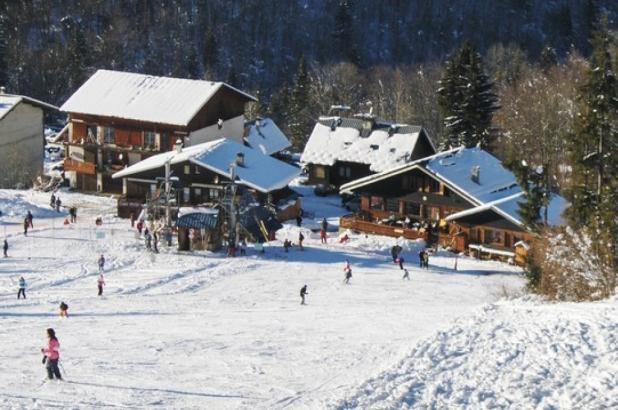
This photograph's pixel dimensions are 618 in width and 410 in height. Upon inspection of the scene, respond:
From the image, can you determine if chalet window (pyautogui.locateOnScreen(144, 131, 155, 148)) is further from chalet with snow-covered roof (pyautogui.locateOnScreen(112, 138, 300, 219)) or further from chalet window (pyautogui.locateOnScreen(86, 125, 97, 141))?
chalet with snow-covered roof (pyautogui.locateOnScreen(112, 138, 300, 219))

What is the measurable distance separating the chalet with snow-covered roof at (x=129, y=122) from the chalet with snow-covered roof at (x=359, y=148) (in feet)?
22.8

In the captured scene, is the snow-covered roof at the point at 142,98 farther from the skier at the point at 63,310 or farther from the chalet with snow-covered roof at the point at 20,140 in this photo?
the skier at the point at 63,310

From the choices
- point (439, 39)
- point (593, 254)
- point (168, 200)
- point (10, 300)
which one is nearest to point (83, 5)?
point (439, 39)

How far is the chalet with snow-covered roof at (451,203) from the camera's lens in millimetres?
52500

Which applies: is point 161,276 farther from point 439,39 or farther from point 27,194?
point 439,39

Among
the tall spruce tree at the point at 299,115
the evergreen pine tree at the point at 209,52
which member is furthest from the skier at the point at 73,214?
the evergreen pine tree at the point at 209,52

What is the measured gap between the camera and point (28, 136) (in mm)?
69188

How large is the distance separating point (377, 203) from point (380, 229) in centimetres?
333

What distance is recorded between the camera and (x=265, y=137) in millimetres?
74188

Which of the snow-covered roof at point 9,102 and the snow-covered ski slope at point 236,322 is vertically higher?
the snow-covered roof at point 9,102

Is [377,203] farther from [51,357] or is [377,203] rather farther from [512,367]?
[51,357]

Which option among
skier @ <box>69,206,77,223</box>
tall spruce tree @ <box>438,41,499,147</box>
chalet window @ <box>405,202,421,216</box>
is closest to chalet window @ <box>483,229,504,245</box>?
chalet window @ <box>405,202,421,216</box>

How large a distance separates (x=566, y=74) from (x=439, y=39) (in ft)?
173

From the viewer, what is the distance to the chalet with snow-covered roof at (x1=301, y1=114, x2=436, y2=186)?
220 ft
